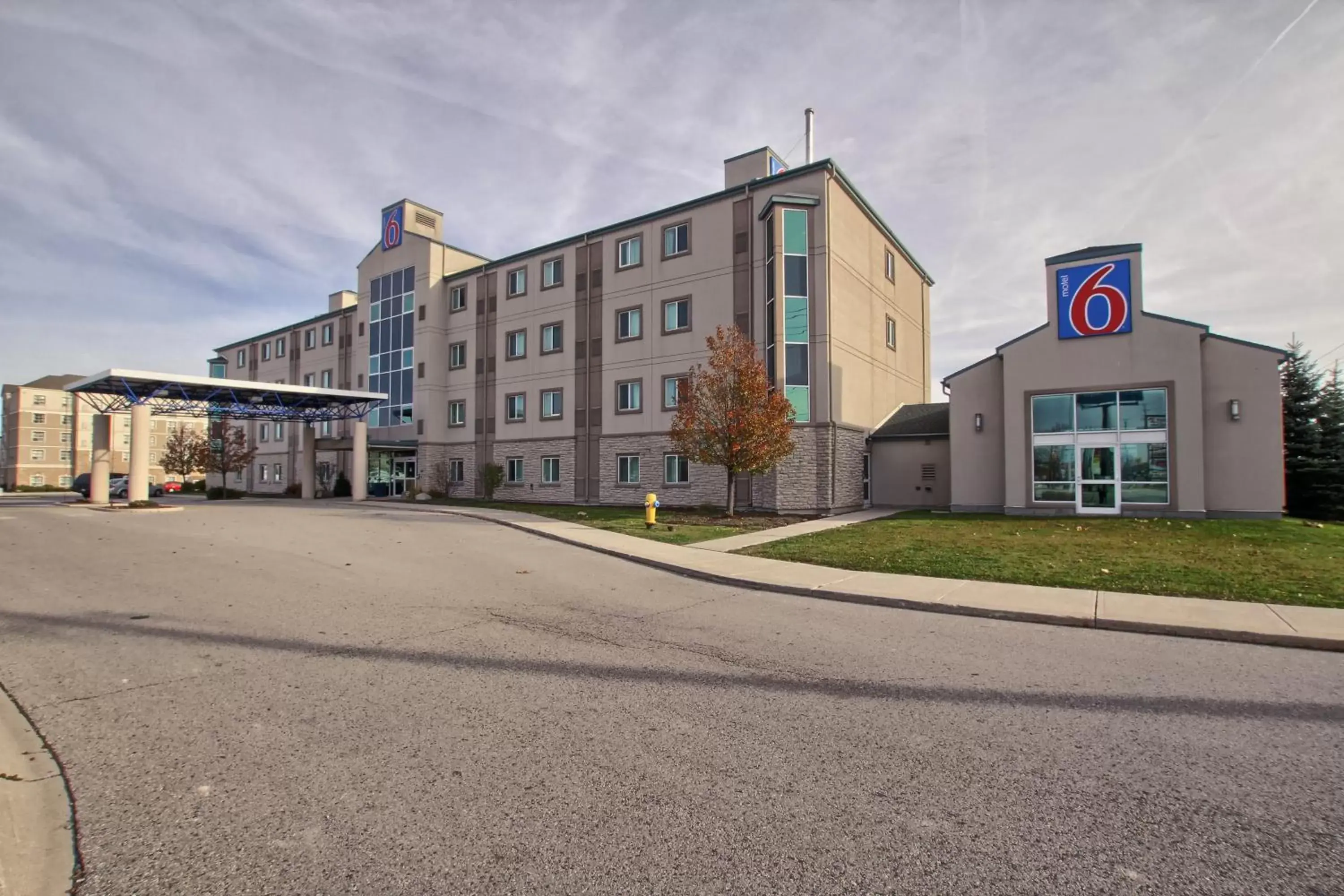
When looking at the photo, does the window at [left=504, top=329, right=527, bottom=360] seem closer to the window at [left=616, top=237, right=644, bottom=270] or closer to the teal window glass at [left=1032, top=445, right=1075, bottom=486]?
the window at [left=616, top=237, right=644, bottom=270]

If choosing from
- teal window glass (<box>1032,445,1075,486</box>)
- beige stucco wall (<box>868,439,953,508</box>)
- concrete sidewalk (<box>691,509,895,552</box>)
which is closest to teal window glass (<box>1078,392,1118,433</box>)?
teal window glass (<box>1032,445,1075,486</box>)

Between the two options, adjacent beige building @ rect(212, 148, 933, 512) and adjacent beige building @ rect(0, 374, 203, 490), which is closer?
adjacent beige building @ rect(212, 148, 933, 512)

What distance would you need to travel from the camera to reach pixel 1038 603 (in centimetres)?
875

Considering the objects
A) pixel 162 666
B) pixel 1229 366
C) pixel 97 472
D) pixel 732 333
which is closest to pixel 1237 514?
pixel 1229 366

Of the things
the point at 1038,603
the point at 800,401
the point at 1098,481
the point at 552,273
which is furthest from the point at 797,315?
the point at 1038,603

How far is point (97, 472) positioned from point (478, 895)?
132 feet

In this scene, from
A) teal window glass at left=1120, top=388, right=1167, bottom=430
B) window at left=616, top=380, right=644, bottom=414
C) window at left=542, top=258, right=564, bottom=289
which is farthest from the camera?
window at left=542, top=258, right=564, bottom=289

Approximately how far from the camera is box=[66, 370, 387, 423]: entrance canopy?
3123cm

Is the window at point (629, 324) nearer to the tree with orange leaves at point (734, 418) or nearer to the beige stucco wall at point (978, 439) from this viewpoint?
the tree with orange leaves at point (734, 418)

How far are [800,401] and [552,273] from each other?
51.2ft

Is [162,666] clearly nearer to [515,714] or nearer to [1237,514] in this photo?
[515,714]

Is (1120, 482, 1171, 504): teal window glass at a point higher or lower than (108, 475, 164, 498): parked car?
higher

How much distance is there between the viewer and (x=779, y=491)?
24.6 m

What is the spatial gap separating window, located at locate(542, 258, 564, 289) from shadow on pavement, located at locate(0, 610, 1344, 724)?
28366 mm
